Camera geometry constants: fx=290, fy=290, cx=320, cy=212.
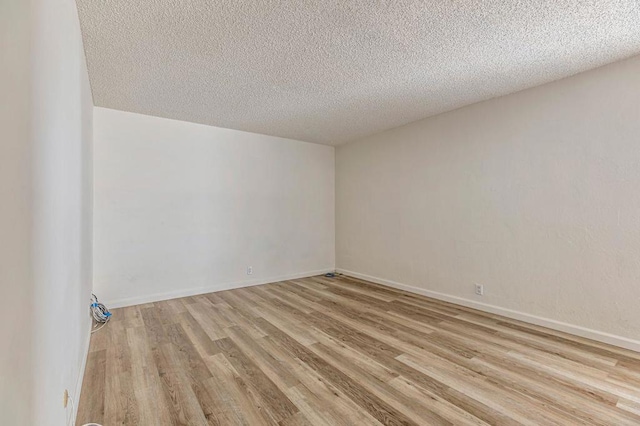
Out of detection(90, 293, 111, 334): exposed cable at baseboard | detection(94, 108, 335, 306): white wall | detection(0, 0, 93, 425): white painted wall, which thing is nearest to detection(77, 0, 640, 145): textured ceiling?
detection(94, 108, 335, 306): white wall

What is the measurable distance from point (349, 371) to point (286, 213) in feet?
11.0

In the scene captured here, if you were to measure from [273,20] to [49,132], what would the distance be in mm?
1522

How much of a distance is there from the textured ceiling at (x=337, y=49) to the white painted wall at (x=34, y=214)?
79 centimetres

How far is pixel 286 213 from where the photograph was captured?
16.9 feet

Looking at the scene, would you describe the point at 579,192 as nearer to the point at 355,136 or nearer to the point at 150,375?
the point at 355,136

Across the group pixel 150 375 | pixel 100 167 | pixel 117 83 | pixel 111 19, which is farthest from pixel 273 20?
pixel 100 167

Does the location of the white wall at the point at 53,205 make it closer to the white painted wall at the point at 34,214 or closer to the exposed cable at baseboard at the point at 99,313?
the white painted wall at the point at 34,214

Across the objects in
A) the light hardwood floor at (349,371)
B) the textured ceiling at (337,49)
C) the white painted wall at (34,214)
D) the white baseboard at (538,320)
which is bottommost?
the light hardwood floor at (349,371)

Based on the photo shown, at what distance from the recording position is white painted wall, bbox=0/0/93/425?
65 cm

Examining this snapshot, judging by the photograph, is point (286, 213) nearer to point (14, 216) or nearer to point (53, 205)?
point (53, 205)

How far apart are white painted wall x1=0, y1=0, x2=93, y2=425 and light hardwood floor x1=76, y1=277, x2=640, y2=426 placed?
26.2 inches

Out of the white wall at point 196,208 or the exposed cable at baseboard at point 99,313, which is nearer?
the exposed cable at baseboard at point 99,313

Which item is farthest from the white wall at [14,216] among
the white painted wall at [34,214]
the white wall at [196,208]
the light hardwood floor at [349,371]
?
the white wall at [196,208]

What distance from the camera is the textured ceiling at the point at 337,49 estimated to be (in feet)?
6.21
